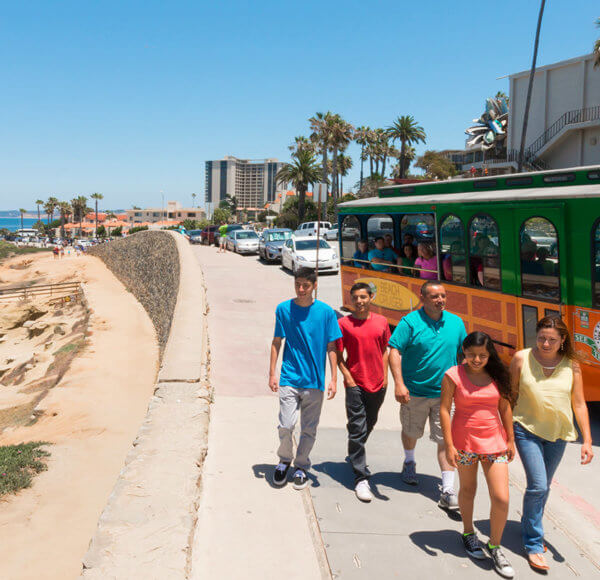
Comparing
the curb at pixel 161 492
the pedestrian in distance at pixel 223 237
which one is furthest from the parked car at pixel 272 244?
the curb at pixel 161 492

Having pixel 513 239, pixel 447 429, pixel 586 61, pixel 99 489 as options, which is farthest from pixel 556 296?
pixel 586 61

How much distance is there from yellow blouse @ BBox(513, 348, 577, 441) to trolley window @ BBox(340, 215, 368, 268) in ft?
25.3

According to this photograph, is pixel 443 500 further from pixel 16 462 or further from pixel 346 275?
pixel 346 275

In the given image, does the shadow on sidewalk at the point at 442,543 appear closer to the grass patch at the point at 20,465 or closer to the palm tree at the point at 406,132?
the grass patch at the point at 20,465

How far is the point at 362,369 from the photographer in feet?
15.3

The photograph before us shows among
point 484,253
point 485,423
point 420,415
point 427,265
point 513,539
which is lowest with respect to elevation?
point 513,539

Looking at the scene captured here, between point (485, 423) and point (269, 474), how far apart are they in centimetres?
223

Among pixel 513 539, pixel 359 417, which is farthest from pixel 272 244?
pixel 513 539

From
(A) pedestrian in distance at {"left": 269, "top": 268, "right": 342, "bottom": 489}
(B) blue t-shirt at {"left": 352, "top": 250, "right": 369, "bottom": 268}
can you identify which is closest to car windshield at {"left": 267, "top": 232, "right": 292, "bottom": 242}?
(B) blue t-shirt at {"left": 352, "top": 250, "right": 369, "bottom": 268}

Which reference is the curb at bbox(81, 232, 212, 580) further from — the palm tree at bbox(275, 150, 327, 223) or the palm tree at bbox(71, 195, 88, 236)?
the palm tree at bbox(71, 195, 88, 236)

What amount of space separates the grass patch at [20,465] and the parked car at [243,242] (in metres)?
22.7

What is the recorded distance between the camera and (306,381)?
4.72 m

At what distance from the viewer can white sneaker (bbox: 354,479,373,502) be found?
15.2 feet

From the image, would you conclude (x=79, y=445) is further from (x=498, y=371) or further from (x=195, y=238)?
(x=195, y=238)
